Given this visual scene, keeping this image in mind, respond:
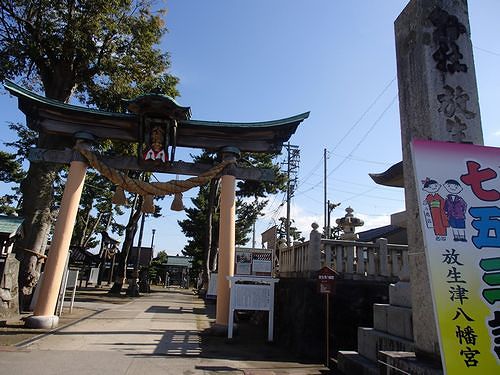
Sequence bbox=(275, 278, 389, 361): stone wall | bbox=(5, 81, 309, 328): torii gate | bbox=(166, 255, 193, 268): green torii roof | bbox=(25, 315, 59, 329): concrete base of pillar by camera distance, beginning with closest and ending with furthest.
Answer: bbox=(275, 278, 389, 361): stone wall < bbox=(25, 315, 59, 329): concrete base of pillar < bbox=(5, 81, 309, 328): torii gate < bbox=(166, 255, 193, 268): green torii roof

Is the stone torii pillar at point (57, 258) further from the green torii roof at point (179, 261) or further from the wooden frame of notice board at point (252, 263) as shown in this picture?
the green torii roof at point (179, 261)

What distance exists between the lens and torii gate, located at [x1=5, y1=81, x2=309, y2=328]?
10.0 meters

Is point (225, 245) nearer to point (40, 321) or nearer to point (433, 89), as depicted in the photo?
point (40, 321)

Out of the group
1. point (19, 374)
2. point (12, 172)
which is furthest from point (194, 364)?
point (12, 172)

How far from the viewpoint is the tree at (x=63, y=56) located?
1220 centimetres

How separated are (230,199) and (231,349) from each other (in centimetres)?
409

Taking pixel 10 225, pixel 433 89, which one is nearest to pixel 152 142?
pixel 10 225

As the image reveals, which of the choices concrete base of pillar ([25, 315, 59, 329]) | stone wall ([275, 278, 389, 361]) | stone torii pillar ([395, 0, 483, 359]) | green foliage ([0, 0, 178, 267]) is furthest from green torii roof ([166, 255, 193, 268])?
stone torii pillar ([395, 0, 483, 359])

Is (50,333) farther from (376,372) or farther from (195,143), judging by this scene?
(376,372)

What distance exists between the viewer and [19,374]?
5332mm

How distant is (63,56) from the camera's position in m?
13.3

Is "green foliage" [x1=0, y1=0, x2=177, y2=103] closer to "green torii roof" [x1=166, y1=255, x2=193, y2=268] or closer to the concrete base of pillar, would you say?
the concrete base of pillar

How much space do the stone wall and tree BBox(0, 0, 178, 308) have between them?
795cm

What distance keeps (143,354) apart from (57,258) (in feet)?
13.0
